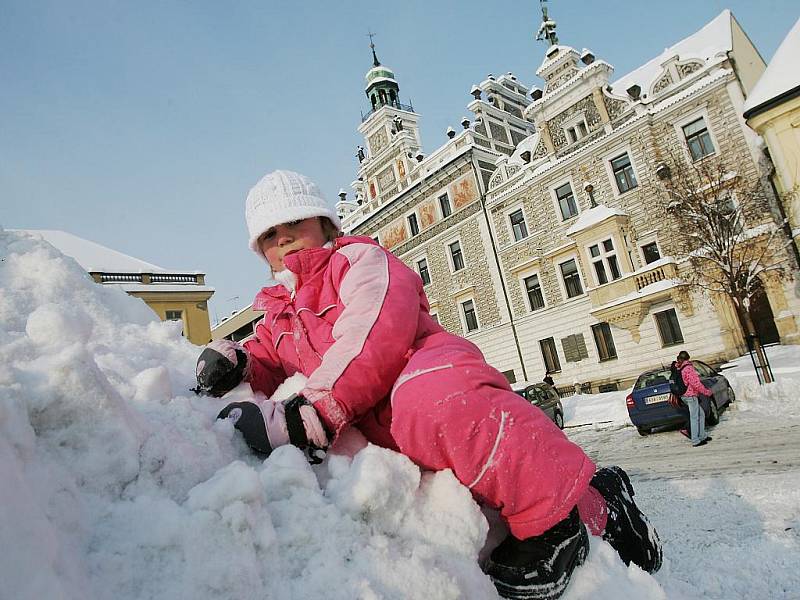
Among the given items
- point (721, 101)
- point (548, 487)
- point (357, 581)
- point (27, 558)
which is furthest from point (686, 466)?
point (721, 101)

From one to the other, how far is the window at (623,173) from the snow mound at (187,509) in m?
20.6

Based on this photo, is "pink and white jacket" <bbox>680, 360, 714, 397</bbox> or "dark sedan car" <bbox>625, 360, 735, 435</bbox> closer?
"pink and white jacket" <bbox>680, 360, 714, 397</bbox>

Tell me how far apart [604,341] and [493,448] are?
67.3 ft

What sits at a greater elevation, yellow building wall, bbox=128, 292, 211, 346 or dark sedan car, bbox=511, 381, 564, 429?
yellow building wall, bbox=128, 292, 211, 346

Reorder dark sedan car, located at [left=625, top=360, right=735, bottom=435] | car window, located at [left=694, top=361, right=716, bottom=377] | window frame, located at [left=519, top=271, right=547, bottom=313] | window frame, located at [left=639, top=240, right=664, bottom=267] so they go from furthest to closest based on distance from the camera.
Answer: window frame, located at [left=519, top=271, right=547, bottom=313], window frame, located at [left=639, top=240, right=664, bottom=267], car window, located at [left=694, top=361, right=716, bottom=377], dark sedan car, located at [left=625, top=360, right=735, bottom=435]

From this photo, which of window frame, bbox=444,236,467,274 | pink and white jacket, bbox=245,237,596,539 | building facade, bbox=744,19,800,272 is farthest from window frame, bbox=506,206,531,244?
pink and white jacket, bbox=245,237,596,539

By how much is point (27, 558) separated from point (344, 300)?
1155 mm

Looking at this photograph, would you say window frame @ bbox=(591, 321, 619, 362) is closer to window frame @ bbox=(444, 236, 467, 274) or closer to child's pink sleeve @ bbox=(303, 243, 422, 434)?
window frame @ bbox=(444, 236, 467, 274)

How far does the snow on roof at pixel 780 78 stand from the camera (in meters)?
16.2

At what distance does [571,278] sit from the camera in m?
21.4

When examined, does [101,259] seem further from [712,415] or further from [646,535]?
[646,535]

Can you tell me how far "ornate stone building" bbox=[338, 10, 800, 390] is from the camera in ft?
58.7

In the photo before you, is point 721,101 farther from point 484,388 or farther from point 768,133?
point 484,388

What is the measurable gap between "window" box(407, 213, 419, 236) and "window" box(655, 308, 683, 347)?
13134 mm
